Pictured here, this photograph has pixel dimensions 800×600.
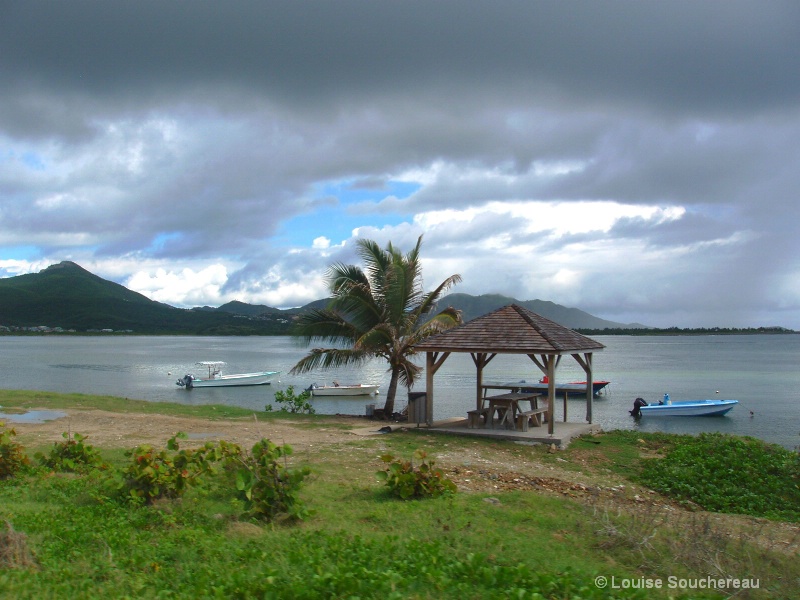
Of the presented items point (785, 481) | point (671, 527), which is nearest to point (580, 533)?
point (671, 527)

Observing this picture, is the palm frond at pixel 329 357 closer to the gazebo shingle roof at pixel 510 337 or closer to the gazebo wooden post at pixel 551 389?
the gazebo shingle roof at pixel 510 337

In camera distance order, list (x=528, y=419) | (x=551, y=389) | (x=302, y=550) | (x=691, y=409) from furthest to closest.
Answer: (x=691, y=409), (x=528, y=419), (x=551, y=389), (x=302, y=550)

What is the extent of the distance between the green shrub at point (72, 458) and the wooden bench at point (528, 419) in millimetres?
9078

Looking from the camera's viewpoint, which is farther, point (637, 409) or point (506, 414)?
point (637, 409)

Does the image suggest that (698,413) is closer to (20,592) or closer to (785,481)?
(785,481)

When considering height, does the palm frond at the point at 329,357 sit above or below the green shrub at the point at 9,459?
above

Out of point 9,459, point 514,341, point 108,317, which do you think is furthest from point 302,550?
point 108,317

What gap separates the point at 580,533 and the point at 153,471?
187 inches

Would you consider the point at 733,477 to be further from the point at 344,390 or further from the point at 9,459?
the point at 344,390

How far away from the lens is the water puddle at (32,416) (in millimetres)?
15756

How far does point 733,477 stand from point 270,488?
28.9 feet

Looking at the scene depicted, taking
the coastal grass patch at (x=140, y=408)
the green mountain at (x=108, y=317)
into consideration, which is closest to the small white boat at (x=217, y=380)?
the coastal grass patch at (x=140, y=408)

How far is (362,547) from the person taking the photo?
5828mm

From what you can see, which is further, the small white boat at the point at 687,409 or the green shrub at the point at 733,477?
the small white boat at the point at 687,409
